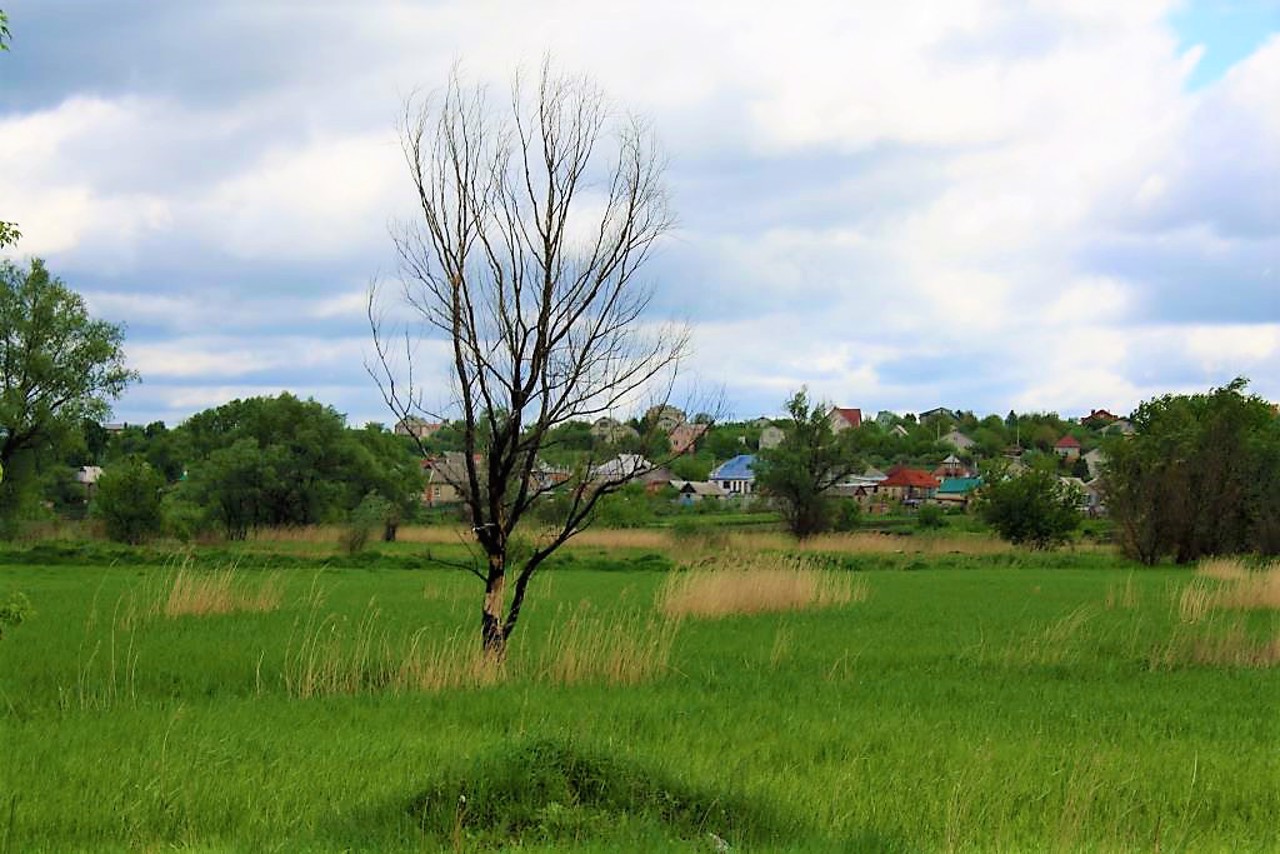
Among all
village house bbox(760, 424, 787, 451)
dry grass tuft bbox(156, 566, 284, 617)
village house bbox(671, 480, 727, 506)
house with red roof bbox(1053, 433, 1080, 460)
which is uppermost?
house with red roof bbox(1053, 433, 1080, 460)

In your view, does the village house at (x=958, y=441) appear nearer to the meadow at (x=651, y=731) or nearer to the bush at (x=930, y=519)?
the bush at (x=930, y=519)

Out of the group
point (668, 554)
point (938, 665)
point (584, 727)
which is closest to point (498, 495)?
point (584, 727)

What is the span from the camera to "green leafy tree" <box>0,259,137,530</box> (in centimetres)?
5447

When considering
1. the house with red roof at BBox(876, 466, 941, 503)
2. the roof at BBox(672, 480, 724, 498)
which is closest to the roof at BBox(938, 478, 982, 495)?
the house with red roof at BBox(876, 466, 941, 503)

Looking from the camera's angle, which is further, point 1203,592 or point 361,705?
point 1203,592

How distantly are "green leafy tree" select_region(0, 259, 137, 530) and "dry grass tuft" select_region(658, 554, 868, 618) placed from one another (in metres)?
41.3

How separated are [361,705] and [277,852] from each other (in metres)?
5.11

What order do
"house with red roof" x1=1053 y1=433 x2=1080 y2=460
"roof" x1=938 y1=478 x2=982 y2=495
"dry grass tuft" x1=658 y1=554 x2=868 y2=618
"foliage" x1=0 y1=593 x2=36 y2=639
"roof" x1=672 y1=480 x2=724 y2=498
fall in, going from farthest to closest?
"house with red roof" x1=1053 y1=433 x2=1080 y2=460, "roof" x1=672 y1=480 x2=724 y2=498, "roof" x1=938 y1=478 x2=982 y2=495, "dry grass tuft" x1=658 y1=554 x2=868 y2=618, "foliage" x1=0 y1=593 x2=36 y2=639

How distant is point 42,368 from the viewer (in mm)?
54281

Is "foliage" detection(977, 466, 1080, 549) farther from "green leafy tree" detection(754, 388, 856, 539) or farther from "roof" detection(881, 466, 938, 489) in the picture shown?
"roof" detection(881, 466, 938, 489)

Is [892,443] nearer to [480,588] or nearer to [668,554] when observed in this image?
[668,554]

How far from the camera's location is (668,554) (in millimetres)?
44406

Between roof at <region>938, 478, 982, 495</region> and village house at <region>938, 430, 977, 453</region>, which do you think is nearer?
roof at <region>938, 478, 982, 495</region>

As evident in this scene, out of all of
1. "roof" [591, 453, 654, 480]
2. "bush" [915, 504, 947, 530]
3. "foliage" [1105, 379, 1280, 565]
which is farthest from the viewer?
"bush" [915, 504, 947, 530]
